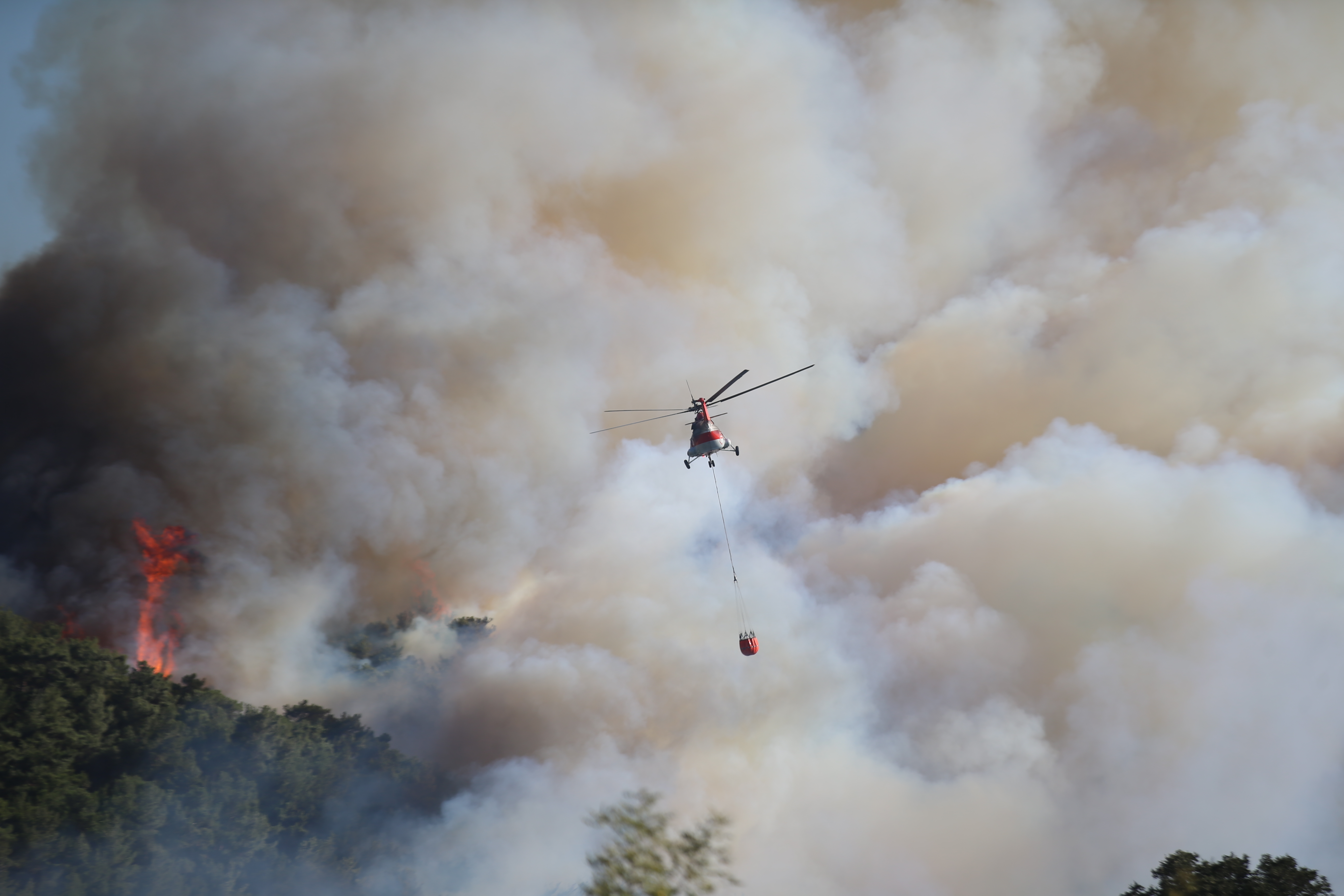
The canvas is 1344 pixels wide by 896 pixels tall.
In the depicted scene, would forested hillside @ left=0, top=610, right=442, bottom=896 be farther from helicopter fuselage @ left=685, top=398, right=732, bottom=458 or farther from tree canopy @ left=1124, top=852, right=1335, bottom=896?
tree canopy @ left=1124, top=852, right=1335, bottom=896

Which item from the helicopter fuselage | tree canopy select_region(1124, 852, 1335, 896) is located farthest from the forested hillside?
tree canopy select_region(1124, 852, 1335, 896)

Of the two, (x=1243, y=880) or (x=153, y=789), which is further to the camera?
(x=153, y=789)

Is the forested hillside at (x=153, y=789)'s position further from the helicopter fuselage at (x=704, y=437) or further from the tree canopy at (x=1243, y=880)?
the tree canopy at (x=1243, y=880)

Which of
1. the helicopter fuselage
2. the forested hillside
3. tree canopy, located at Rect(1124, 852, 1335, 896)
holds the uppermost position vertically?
the helicopter fuselage

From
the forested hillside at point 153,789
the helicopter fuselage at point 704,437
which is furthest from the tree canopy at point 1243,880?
the forested hillside at point 153,789

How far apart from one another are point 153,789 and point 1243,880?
57.8 meters

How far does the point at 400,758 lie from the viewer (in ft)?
239

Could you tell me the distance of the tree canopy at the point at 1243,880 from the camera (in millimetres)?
27750

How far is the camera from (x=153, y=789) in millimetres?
44719

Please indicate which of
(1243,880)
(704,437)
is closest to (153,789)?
(704,437)

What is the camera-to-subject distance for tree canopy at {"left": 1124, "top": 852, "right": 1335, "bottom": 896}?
2775cm

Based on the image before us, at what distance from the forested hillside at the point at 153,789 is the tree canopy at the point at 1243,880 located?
2051 inches

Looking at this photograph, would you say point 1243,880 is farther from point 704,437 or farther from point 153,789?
point 153,789

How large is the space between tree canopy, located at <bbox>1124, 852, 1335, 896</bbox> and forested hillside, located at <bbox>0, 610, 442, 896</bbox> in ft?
171
